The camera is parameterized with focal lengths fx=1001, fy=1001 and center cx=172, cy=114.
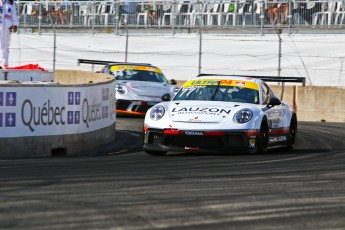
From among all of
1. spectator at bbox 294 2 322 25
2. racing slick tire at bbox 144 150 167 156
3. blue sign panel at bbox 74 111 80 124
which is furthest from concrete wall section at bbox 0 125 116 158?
spectator at bbox 294 2 322 25

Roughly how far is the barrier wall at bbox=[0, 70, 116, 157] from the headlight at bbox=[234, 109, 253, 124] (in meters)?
2.63

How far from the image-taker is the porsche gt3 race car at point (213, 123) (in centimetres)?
1380

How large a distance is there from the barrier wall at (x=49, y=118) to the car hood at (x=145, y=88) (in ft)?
20.9

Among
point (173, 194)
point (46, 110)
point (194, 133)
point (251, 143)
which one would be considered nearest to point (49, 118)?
point (46, 110)

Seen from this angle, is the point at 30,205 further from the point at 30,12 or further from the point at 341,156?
the point at 30,12

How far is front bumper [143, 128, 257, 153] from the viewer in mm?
13789

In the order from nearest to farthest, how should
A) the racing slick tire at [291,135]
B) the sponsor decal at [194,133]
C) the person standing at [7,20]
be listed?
the sponsor decal at [194,133], the racing slick tire at [291,135], the person standing at [7,20]

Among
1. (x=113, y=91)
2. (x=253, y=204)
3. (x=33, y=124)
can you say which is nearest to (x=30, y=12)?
(x=113, y=91)

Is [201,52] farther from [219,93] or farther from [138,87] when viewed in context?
[219,93]

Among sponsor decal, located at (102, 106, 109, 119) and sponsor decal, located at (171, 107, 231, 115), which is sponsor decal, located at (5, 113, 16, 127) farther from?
sponsor decal, located at (102, 106, 109, 119)

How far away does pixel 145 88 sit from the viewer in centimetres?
2333

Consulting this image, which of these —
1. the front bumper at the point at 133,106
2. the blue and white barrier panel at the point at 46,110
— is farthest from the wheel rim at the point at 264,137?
the front bumper at the point at 133,106

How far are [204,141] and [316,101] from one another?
13328 mm

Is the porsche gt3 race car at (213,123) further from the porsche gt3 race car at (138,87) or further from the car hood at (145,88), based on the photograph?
the car hood at (145,88)
